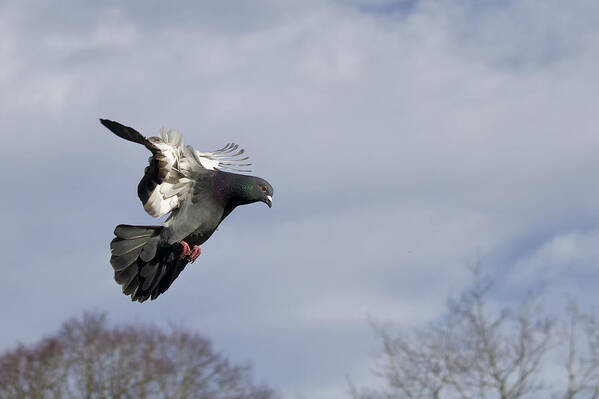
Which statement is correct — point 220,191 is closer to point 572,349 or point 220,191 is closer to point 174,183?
point 174,183

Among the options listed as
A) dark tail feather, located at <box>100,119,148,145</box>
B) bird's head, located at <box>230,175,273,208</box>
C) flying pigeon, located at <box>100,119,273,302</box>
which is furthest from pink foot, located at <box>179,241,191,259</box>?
dark tail feather, located at <box>100,119,148,145</box>

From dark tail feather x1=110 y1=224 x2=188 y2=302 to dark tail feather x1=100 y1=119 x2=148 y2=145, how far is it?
0.89 m

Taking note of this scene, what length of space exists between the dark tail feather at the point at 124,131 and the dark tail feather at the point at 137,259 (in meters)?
0.89

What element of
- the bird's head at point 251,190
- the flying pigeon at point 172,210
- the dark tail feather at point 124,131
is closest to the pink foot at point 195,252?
the flying pigeon at point 172,210

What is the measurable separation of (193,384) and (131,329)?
527 centimetres

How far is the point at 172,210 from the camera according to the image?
7562 millimetres

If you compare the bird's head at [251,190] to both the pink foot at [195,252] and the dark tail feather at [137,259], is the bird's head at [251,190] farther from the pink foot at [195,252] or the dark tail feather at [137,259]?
the dark tail feather at [137,259]

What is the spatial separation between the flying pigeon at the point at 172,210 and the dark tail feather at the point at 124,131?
14 cm

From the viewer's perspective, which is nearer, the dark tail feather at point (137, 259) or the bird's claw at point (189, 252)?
the bird's claw at point (189, 252)

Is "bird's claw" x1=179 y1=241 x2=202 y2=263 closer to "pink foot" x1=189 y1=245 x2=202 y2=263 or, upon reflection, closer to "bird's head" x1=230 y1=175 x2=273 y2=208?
"pink foot" x1=189 y1=245 x2=202 y2=263

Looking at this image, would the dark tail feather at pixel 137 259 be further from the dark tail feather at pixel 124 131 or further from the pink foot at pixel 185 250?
the dark tail feather at pixel 124 131

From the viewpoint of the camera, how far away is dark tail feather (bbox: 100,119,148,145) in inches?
265

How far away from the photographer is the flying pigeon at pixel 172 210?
7.40 meters

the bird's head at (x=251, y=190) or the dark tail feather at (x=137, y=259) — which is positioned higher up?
the bird's head at (x=251, y=190)
